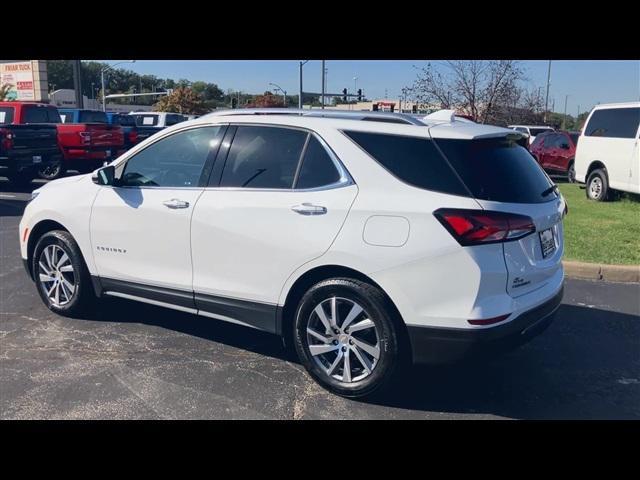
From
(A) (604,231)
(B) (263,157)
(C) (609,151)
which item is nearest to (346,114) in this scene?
(B) (263,157)

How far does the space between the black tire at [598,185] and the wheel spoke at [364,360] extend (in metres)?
11.1

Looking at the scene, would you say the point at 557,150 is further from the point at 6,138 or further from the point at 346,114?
→ the point at 346,114

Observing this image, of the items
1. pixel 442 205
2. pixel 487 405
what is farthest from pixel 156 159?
pixel 487 405

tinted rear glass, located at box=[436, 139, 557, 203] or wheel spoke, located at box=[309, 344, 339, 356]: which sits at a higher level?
tinted rear glass, located at box=[436, 139, 557, 203]

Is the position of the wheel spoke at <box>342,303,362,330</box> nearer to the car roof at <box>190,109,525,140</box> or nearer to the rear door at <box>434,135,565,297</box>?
the rear door at <box>434,135,565,297</box>

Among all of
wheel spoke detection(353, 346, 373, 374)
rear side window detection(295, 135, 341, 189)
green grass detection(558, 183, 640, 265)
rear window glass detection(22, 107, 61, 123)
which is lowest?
green grass detection(558, 183, 640, 265)

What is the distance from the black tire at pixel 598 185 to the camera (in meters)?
13.0

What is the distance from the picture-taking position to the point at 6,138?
43.7 feet

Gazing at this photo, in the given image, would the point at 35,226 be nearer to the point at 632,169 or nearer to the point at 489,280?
the point at 489,280

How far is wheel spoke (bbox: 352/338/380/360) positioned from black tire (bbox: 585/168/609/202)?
11.1 meters

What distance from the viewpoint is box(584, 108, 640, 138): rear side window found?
12.5 metres

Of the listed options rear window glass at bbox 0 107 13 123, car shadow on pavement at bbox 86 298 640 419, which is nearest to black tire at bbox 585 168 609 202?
car shadow on pavement at bbox 86 298 640 419

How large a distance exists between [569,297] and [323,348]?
3375mm

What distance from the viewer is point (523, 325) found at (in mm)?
3623
